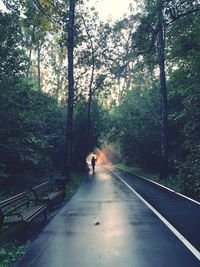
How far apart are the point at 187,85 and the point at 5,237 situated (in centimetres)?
1720

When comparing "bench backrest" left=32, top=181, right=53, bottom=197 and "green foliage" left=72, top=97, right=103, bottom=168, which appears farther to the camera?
"green foliage" left=72, top=97, right=103, bottom=168

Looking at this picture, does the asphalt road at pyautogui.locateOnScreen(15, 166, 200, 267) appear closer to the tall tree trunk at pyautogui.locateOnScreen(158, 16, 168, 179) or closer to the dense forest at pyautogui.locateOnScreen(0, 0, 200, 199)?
the dense forest at pyautogui.locateOnScreen(0, 0, 200, 199)

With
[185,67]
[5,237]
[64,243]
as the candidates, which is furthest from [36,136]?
[185,67]

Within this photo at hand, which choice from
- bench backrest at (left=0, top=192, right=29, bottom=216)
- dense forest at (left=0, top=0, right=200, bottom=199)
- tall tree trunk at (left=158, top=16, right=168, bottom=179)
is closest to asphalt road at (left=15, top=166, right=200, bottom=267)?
bench backrest at (left=0, top=192, right=29, bottom=216)

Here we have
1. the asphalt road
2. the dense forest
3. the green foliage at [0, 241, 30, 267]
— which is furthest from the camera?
the dense forest

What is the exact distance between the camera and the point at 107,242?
22.9 ft

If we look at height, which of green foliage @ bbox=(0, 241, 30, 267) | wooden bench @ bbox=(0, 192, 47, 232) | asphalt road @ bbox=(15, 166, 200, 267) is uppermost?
wooden bench @ bbox=(0, 192, 47, 232)

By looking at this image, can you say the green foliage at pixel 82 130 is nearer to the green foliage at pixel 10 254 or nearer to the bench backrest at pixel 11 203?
the bench backrest at pixel 11 203

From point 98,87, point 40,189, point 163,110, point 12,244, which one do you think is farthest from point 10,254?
point 98,87

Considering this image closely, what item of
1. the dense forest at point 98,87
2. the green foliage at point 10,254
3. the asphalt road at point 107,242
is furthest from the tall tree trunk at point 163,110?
the green foliage at point 10,254

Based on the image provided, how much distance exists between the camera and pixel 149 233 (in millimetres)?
7684

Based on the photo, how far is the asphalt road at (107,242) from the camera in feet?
18.9

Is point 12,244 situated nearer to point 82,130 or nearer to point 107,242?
point 107,242

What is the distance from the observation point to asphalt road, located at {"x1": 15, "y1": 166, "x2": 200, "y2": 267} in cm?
576
